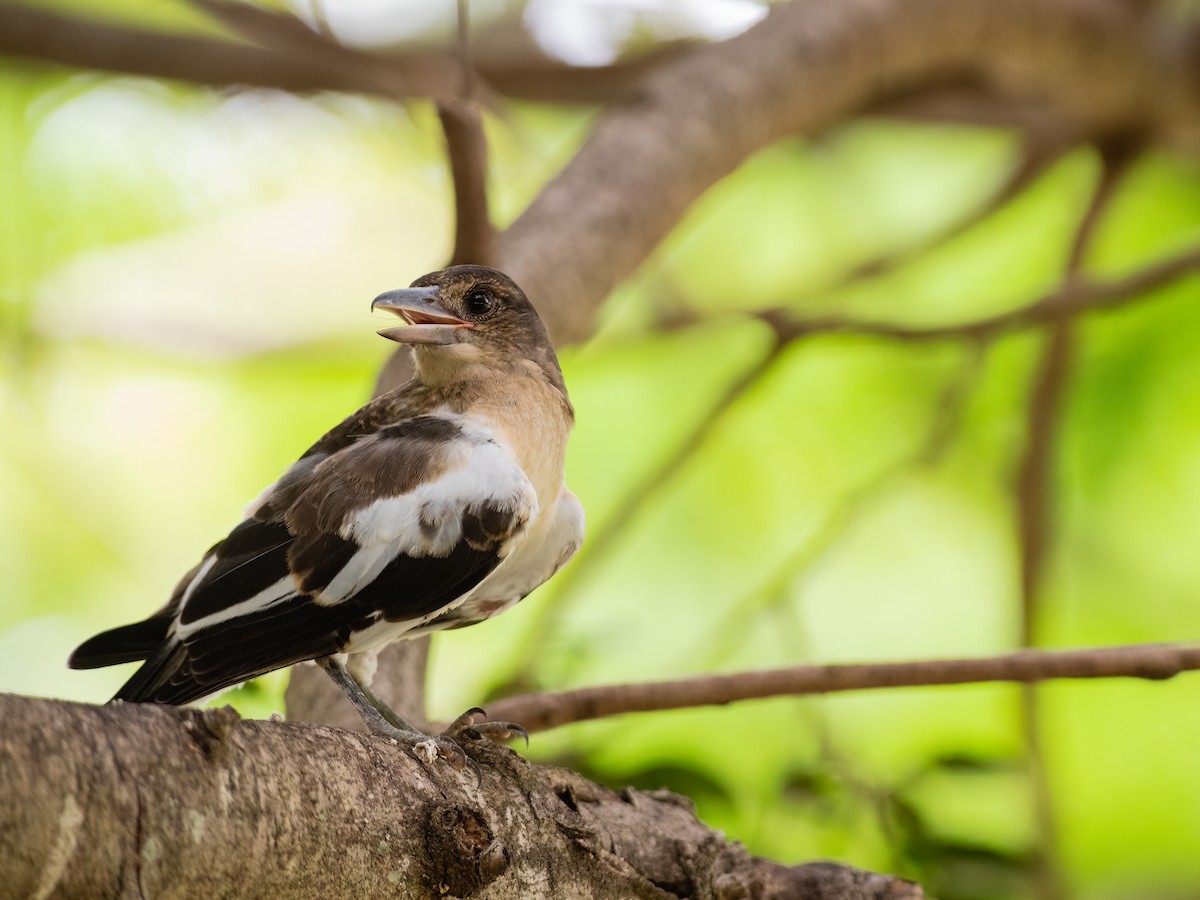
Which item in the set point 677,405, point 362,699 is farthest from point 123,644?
point 677,405

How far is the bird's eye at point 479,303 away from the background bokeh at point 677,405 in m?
2.17

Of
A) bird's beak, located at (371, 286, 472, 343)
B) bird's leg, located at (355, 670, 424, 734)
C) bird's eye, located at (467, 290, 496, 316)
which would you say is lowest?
bird's leg, located at (355, 670, 424, 734)

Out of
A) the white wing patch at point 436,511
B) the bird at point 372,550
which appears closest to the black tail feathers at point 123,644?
the bird at point 372,550

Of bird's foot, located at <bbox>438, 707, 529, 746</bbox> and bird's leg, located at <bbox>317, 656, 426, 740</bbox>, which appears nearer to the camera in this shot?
bird's foot, located at <bbox>438, 707, 529, 746</bbox>

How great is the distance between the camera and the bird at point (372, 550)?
2303 mm

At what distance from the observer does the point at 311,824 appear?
1.65m

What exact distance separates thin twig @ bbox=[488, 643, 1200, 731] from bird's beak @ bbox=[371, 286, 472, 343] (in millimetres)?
740

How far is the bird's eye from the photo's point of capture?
2.85 m

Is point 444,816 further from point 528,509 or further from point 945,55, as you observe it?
point 945,55

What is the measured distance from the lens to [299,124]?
6.11 m

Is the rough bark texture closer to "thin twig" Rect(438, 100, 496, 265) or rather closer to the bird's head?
the bird's head

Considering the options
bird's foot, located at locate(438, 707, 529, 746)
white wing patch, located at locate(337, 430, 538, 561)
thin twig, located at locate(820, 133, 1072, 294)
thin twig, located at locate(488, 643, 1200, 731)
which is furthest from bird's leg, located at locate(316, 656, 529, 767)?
thin twig, located at locate(820, 133, 1072, 294)

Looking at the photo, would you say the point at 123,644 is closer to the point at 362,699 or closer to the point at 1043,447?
the point at 362,699

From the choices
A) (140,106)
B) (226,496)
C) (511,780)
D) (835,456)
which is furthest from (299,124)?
(511,780)
